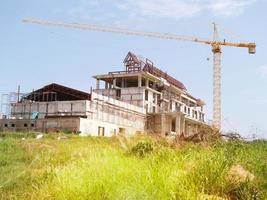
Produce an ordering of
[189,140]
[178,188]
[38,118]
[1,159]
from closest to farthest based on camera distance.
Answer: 1. [178,188]
2. [189,140]
3. [1,159]
4. [38,118]

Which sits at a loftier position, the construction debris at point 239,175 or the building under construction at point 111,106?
the building under construction at point 111,106

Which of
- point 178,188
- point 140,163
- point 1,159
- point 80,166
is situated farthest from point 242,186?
point 1,159

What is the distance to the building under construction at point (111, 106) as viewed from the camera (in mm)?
45750

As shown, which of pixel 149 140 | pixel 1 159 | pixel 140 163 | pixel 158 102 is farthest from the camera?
pixel 158 102

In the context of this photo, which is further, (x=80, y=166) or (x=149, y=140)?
(x=149, y=140)

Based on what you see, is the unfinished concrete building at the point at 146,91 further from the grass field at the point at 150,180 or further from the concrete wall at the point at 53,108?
the grass field at the point at 150,180

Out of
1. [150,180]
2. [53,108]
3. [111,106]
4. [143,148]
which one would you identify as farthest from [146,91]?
[150,180]

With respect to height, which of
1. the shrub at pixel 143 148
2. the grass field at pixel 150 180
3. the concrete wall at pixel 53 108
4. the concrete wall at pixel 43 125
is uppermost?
the concrete wall at pixel 53 108

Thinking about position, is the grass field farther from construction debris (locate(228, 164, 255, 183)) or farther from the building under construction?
the building under construction

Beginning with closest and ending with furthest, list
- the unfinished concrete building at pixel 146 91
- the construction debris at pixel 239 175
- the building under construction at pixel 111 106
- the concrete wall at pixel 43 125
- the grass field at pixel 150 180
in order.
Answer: the grass field at pixel 150 180
the construction debris at pixel 239 175
the concrete wall at pixel 43 125
the building under construction at pixel 111 106
the unfinished concrete building at pixel 146 91

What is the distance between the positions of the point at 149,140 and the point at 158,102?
5776cm

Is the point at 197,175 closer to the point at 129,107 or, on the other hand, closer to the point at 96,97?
the point at 96,97

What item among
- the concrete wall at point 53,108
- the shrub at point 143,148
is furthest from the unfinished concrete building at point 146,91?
the shrub at point 143,148

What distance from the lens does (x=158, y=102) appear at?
6988cm
